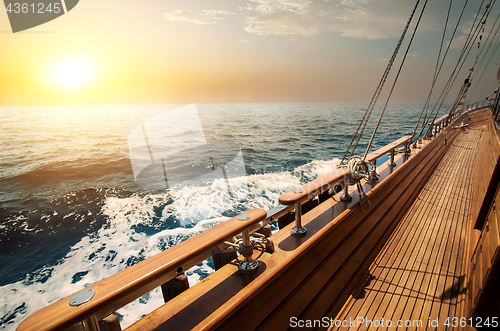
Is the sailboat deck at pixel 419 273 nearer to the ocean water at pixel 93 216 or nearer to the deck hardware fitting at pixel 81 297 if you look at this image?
the deck hardware fitting at pixel 81 297

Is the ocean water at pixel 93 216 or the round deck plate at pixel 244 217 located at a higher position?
the round deck plate at pixel 244 217

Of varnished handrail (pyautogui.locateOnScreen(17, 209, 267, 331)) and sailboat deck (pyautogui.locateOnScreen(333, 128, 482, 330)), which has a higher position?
varnished handrail (pyautogui.locateOnScreen(17, 209, 267, 331))

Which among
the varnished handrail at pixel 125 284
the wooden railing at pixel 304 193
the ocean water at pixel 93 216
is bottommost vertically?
the ocean water at pixel 93 216

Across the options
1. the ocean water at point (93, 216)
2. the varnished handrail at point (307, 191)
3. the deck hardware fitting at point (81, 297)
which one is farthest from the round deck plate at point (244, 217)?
the ocean water at point (93, 216)

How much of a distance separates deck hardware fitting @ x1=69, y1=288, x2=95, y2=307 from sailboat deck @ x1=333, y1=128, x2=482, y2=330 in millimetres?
1587

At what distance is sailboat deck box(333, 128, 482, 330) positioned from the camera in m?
1.64

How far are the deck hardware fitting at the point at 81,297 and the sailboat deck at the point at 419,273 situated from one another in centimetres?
159

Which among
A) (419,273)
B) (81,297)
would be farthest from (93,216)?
(419,273)

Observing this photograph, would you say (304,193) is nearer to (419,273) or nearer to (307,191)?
(307,191)

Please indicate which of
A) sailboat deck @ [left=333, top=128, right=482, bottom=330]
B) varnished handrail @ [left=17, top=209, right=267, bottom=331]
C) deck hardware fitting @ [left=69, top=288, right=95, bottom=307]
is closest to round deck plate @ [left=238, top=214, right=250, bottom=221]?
varnished handrail @ [left=17, top=209, right=267, bottom=331]

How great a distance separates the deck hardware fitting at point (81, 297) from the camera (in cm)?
59

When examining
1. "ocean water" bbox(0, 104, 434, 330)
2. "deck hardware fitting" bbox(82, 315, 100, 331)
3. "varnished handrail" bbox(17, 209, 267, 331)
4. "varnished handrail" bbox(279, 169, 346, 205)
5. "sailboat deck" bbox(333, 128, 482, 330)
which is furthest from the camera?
"ocean water" bbox(0, 104, 434, 330)

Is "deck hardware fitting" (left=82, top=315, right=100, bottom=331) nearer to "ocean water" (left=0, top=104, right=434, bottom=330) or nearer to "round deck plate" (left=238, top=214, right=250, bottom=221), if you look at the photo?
"round deck plate" (left=238, top=214, right=250, bottom=221)

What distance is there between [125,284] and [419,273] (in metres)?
2.40
